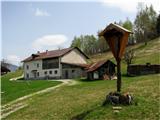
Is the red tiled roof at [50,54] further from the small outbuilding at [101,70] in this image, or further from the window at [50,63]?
the small outbuilding at [101,70]

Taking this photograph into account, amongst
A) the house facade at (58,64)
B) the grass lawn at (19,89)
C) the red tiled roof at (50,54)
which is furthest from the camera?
the red tiled roof at (50,54)

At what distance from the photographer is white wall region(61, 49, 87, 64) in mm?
76625

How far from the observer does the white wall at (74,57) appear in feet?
251

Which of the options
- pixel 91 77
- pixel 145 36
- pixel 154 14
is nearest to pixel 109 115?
pixel 91 77

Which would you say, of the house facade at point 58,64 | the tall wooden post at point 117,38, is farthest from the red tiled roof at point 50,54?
the tall wooden post at point 117,38

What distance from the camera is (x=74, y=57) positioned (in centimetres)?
7856

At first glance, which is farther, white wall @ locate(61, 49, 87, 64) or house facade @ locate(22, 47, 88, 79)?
white wall @ locate(61, 49, 87, 64)

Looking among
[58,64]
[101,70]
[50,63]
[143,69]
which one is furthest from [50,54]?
[143,69]

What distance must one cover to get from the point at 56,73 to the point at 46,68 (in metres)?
4.86

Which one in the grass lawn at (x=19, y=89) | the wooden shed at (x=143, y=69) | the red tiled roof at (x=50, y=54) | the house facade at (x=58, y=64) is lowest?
the grass lawn at (x=19, y=89)

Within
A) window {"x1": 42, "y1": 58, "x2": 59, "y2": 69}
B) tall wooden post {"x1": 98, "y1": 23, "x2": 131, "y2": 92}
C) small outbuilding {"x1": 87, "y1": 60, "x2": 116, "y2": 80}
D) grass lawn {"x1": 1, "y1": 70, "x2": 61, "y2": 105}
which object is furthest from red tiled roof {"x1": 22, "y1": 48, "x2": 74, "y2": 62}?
tall wooden post {"x1": 98, "y1": 23, "x2": 131, "y2": 92}

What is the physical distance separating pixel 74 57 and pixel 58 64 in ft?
15.7

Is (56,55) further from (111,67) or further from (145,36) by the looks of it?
(145,36)

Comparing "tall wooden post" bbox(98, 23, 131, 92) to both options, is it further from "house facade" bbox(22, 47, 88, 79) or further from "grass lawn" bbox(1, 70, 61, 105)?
"house facade" bbox(22, 47, 88, 79)
